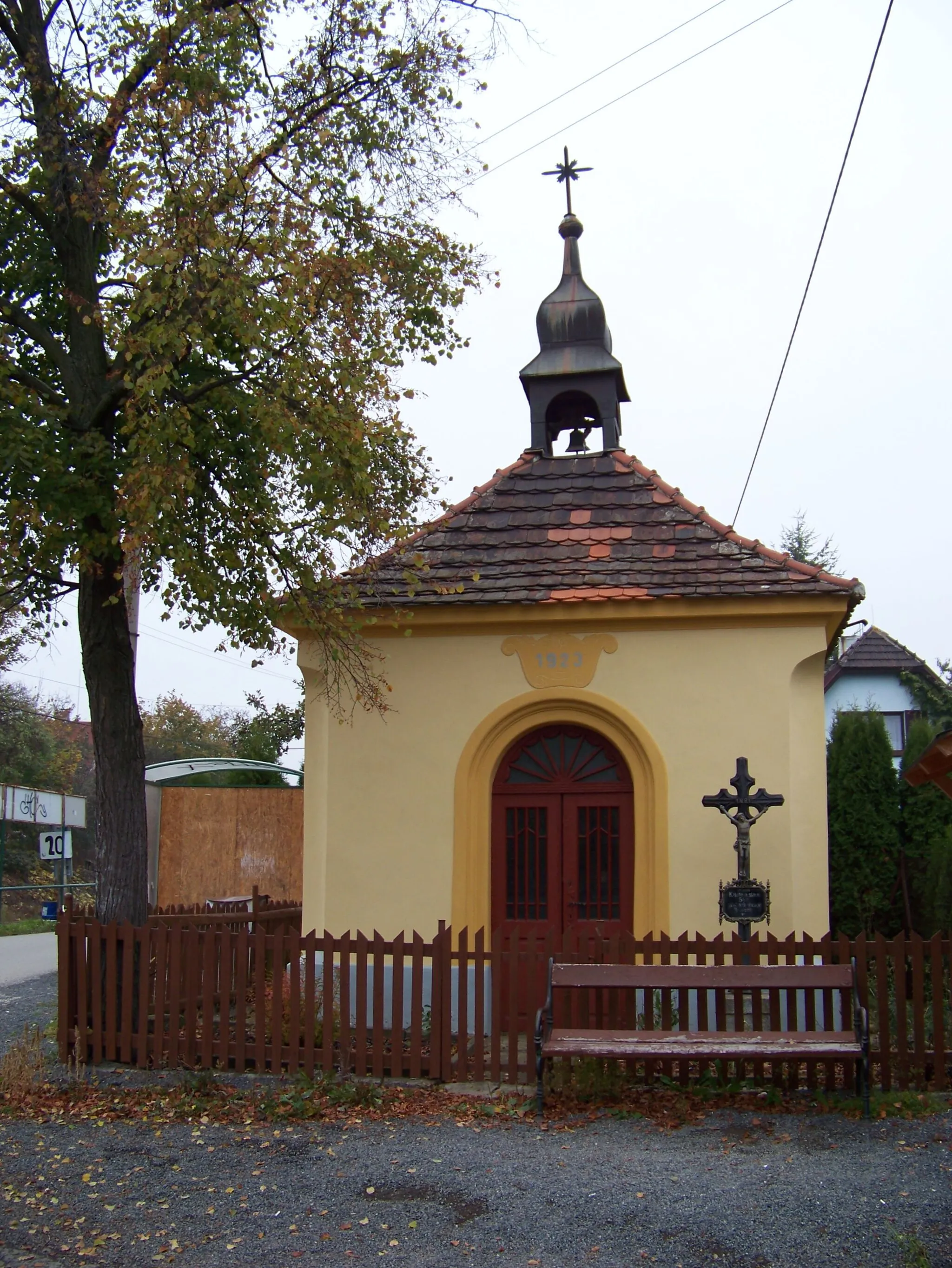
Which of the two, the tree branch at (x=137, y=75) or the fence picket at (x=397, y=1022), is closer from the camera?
the fence picket at (x=397, y=1022)

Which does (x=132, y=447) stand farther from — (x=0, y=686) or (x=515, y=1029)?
(x=0, y=686)

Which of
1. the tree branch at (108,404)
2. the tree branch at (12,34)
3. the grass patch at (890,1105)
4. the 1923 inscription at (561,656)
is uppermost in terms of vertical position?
the tree branch at (12,34)

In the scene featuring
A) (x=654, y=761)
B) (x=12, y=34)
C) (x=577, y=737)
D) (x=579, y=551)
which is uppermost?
(x=12, y=34)

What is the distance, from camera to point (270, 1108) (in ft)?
24.2

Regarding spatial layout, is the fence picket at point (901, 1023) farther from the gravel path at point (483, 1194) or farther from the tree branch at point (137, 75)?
the tree branch at point (137, 75)

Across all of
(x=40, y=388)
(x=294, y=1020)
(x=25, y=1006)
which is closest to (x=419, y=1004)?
(x=294, y=1020)

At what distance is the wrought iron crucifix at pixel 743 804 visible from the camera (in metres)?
9.53

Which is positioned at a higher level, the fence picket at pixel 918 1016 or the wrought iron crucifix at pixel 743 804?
the wrought iron crucifix at pixel 743 804

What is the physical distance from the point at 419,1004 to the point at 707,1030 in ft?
6.61

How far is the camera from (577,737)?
10773mm

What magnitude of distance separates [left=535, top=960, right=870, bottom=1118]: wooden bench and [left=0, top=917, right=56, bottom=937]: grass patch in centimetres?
1458

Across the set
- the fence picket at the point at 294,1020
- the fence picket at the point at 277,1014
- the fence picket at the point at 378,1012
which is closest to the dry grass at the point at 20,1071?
the fence picket at the point at 277,1014

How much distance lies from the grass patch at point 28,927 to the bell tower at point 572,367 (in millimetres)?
12919

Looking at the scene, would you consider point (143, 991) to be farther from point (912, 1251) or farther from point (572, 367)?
point (572, 367)
